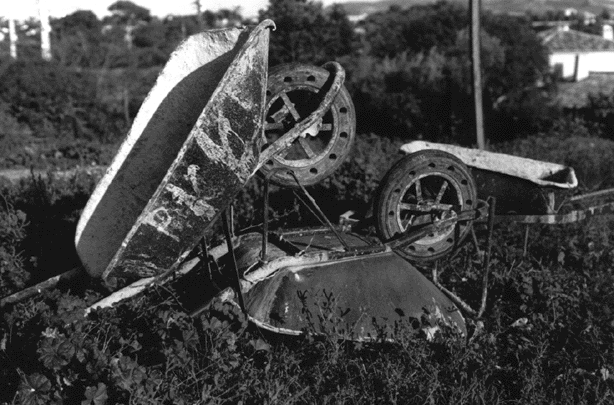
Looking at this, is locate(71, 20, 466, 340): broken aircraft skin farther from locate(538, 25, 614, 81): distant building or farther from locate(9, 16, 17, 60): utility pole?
locate(538, 25, 614, 81): distant building

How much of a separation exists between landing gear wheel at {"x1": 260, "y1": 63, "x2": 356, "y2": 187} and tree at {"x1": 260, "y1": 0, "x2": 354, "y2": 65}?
20596 millimetres

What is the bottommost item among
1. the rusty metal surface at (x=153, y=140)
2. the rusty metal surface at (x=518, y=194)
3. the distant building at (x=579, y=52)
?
the distant building at (x=579, y=52)

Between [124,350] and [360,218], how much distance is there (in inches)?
94.9

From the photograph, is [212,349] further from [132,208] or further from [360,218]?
[360,218]

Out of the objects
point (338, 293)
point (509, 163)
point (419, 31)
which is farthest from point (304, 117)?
point (419, 31)

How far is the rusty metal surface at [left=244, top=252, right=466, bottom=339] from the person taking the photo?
4.44 metres

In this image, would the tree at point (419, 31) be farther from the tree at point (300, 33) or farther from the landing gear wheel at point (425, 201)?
the landing gear wheel at point (425, 201)

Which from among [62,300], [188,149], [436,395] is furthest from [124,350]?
[436,395]

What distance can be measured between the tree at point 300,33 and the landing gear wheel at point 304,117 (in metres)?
20.6

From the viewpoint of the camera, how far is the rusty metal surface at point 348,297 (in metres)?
4.44

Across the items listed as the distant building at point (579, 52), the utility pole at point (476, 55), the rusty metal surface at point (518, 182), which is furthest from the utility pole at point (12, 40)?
the distant building at point (579, 52)

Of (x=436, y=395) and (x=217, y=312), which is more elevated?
(x=217, y=312)

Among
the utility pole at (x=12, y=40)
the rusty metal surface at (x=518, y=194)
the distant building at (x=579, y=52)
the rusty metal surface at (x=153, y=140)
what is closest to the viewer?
the rusty metal surface at (x=153, y=140)

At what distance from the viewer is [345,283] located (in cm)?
458
